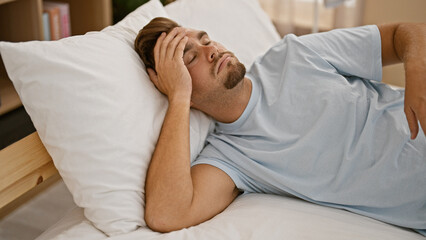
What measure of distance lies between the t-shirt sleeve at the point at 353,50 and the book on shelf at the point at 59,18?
119 centimetres

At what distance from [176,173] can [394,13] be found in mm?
1908

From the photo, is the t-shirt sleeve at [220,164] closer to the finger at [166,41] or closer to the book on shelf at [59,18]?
the finger at [166,41]

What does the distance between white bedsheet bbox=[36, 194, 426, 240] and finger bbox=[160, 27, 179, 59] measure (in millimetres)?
478

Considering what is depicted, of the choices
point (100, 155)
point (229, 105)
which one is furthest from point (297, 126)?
point (100, 155)

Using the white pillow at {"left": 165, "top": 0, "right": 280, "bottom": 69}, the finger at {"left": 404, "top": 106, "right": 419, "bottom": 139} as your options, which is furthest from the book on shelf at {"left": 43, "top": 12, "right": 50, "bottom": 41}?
the finger at {"left": 404, "top": 106, "right": 419, "bottom": 139}

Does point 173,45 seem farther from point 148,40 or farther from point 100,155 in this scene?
point 100,155

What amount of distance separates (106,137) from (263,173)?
46cm

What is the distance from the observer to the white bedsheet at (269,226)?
1177 mm

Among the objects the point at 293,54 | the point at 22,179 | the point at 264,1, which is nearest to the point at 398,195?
the point at 293,54

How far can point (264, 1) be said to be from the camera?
3041mm

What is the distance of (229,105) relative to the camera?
4.77ft

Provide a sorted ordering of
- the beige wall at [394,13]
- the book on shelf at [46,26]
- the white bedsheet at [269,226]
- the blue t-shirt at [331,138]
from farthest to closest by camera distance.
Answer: the beige wall at [394,13], the book on shelf at [46,26], the blue t-shirt at [331,138], the white bedsheet at [269,226]

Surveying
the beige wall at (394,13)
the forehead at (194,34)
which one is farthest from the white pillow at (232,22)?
the beige wall at (394,13)

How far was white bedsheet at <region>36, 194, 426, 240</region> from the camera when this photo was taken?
1177mm
